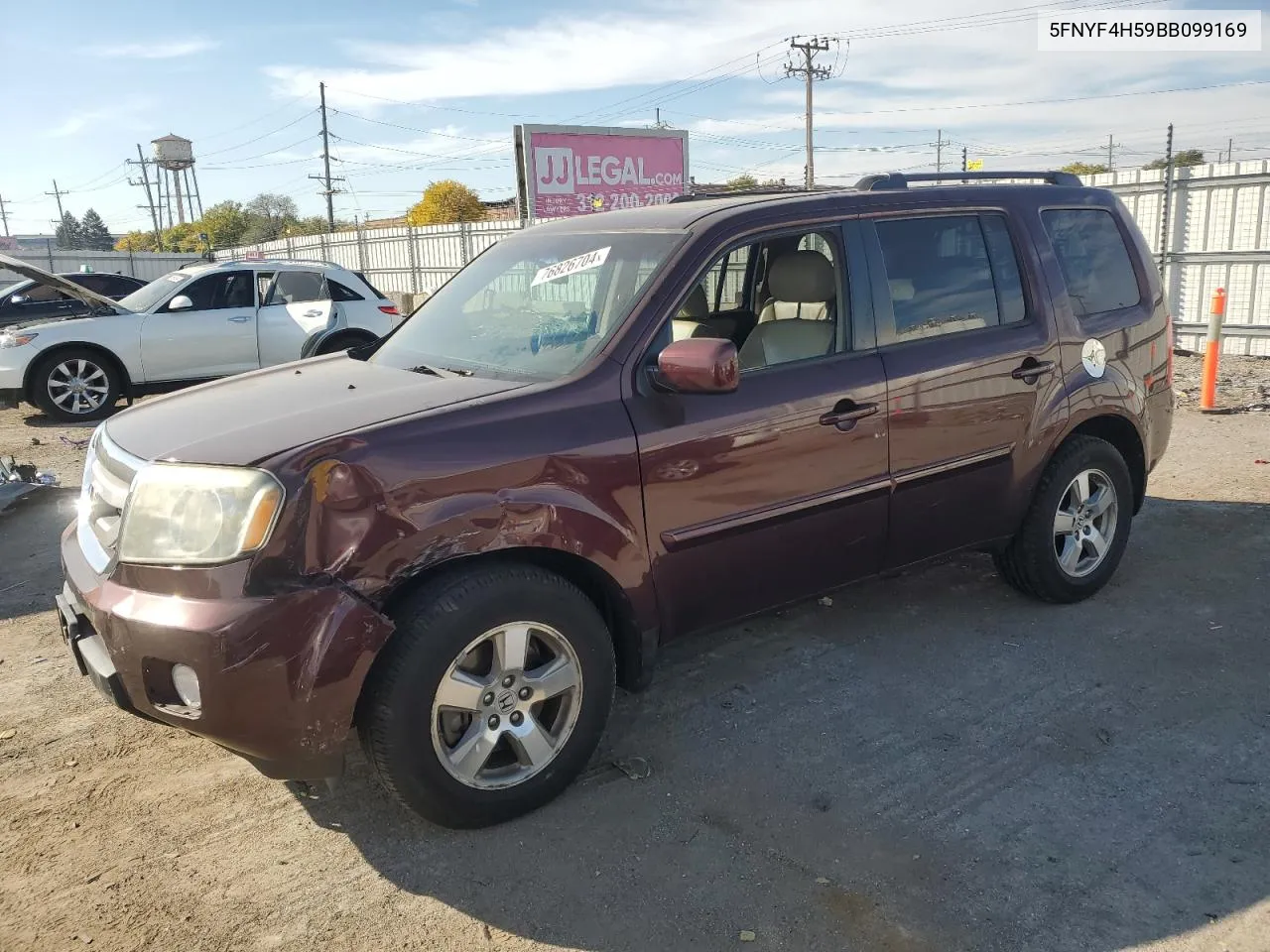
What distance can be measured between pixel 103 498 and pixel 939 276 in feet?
10.5

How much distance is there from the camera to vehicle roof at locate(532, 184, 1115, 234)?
3.65m

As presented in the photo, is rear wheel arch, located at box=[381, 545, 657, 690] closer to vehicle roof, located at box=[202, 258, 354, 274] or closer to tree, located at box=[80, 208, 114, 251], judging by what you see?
vehicle roof, located at box=[202, 258, 354, 274]

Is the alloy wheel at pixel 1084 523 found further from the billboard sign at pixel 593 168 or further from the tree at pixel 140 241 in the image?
the tree at pixel 140 241

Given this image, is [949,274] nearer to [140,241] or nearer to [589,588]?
[589,588]

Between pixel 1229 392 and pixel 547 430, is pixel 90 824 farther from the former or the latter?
pixel 1229 392

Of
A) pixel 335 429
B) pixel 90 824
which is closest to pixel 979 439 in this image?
pixel 335 429

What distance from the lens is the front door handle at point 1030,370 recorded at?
13.6 feet

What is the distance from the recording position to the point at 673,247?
3.44 metres

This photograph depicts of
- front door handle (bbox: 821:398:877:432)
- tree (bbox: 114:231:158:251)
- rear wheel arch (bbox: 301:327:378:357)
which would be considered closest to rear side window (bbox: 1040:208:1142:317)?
front door handle (bbox: 821:398:877:432)

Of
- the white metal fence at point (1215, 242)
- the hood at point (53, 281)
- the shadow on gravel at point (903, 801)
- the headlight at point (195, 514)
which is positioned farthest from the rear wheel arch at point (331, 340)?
the white metal fence at point (1215, 242)

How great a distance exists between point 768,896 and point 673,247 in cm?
212

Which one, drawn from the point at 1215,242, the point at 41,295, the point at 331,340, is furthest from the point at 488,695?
the point at 1215,242

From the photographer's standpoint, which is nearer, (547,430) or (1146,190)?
(547,430)

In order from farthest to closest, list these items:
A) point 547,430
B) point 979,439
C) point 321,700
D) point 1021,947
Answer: point 979,439 < point 547,430 < point 321,700 < point 1021,947
